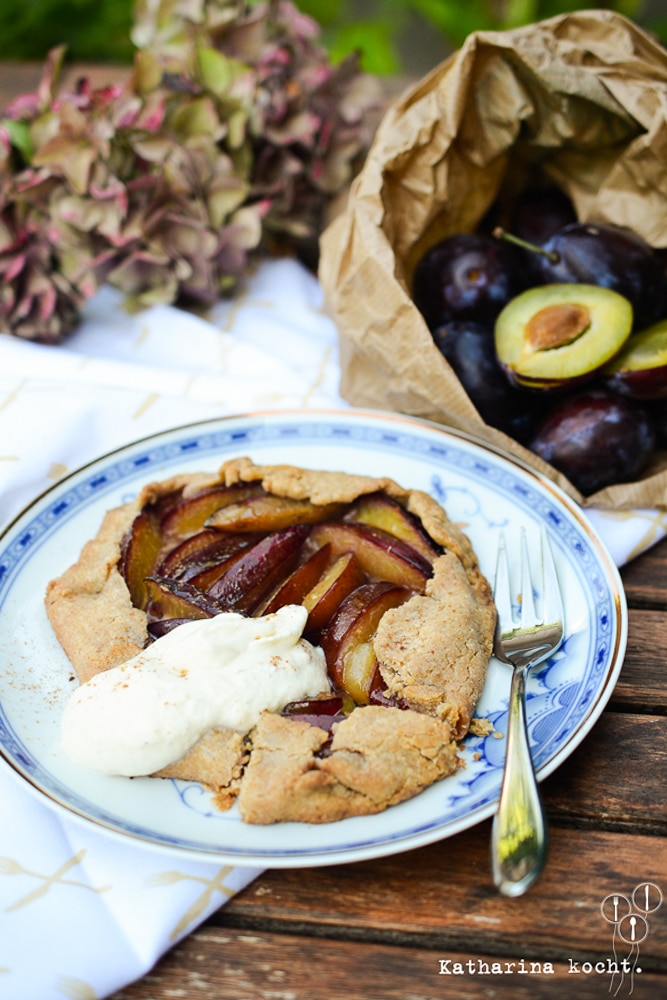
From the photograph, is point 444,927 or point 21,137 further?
point 21,137

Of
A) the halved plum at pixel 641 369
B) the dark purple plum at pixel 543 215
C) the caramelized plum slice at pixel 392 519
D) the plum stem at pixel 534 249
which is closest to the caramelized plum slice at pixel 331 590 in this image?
the caramelized plum slice at pixel 392 519

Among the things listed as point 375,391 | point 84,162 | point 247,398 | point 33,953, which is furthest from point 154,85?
point 33,953

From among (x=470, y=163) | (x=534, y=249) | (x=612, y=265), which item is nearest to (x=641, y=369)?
(x=612, y=265)

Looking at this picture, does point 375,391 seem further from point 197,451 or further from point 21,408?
point 21,408

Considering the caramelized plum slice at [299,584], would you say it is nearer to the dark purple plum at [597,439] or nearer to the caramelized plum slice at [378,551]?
the caramelized plum slice at [378,551]

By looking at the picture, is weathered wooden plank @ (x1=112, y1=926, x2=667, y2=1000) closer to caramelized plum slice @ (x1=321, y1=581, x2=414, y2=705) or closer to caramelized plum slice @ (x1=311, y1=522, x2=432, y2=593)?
caramelized plum slice @ (x1=321, y1=581, x2=414, y2=705)

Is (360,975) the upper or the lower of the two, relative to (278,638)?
lower

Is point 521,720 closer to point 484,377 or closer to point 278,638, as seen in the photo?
point 278,638
